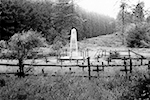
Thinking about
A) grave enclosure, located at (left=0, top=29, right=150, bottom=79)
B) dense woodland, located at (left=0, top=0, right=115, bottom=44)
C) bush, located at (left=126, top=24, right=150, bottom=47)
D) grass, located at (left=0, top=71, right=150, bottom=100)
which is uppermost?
dense woodland, located at (left=0, top=0, right=115, bottom=44)

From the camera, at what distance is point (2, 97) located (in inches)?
225

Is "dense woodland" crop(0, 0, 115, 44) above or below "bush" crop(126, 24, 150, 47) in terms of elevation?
above

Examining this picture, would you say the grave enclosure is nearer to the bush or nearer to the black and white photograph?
the black and white photograph

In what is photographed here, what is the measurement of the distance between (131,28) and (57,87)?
2461 centimetres

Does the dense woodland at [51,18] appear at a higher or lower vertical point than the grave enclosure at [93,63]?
higher

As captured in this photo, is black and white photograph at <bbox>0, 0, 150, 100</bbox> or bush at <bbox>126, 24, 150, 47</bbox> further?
bush at <bbox>126, 24, 150, 47</bbox>

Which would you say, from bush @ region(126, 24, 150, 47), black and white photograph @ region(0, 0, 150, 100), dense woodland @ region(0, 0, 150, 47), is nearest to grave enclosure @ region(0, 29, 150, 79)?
black and white photograph @ region(0, 0, 150, 100)

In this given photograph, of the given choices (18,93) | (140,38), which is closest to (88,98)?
(18,93)

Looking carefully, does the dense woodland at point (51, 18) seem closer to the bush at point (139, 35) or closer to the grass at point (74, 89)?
the bush at point (139, 35)

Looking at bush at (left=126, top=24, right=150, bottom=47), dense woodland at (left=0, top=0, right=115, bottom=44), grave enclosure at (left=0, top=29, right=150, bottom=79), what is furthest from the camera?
bush at (left=126, top=24, right=150, bottom=47)

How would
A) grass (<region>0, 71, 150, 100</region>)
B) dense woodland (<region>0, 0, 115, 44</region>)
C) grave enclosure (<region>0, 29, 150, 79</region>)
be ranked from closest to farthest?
grass (<region>0, 71, 150, 100</region>) < grave enclosure (<region>0, 29, 150, 79</region>) < dense woodland (<region>0, 0, 115, 44</region>)

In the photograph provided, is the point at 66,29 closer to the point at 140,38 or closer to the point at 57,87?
the point at 140,38

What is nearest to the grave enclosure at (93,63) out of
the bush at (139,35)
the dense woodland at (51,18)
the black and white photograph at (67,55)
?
the black and white photograph at (67,55)

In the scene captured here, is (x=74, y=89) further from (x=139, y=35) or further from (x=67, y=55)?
(x=139, y=35)
